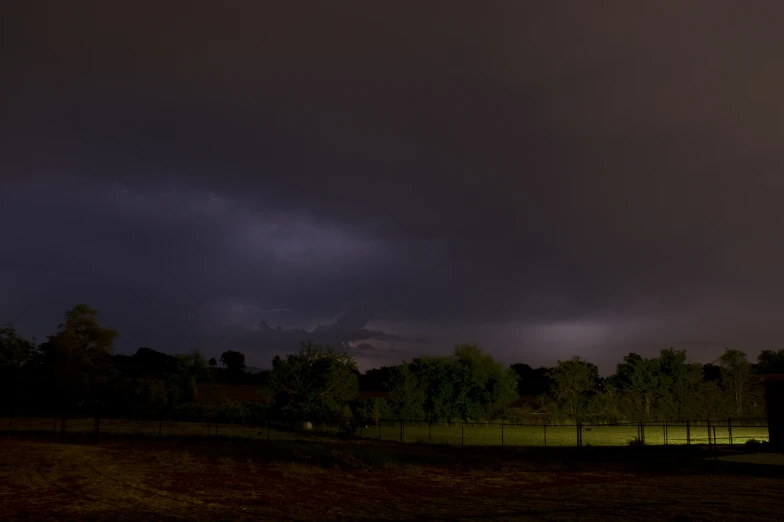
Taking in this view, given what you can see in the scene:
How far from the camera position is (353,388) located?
50.2 meters

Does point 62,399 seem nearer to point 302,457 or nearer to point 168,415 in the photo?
point 168,415

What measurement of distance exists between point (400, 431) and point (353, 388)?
7.43 m

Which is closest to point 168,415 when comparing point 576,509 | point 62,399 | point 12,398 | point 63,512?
point 62,399

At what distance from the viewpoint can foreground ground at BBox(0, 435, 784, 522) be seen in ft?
46.2

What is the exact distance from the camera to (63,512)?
13.8 meters

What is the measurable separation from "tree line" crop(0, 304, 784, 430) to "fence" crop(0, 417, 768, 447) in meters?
2.52

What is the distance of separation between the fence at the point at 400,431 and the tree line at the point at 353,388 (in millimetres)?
2516

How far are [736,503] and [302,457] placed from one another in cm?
1627

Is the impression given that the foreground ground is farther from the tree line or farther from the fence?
the tree line

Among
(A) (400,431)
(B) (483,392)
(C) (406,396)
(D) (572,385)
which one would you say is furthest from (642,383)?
(A) (400,431)

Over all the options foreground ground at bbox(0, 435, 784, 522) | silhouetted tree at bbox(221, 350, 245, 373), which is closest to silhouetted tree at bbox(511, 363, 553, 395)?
silhouetted tree at bbox(221, 350, 245, 373)

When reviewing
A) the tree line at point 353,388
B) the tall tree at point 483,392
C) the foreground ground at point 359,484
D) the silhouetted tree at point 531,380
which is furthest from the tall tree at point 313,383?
the silhouetted tree at point 531,380

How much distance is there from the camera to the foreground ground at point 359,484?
14.1 metres

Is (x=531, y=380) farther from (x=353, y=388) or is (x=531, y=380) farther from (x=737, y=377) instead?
(x=353, y=388)
